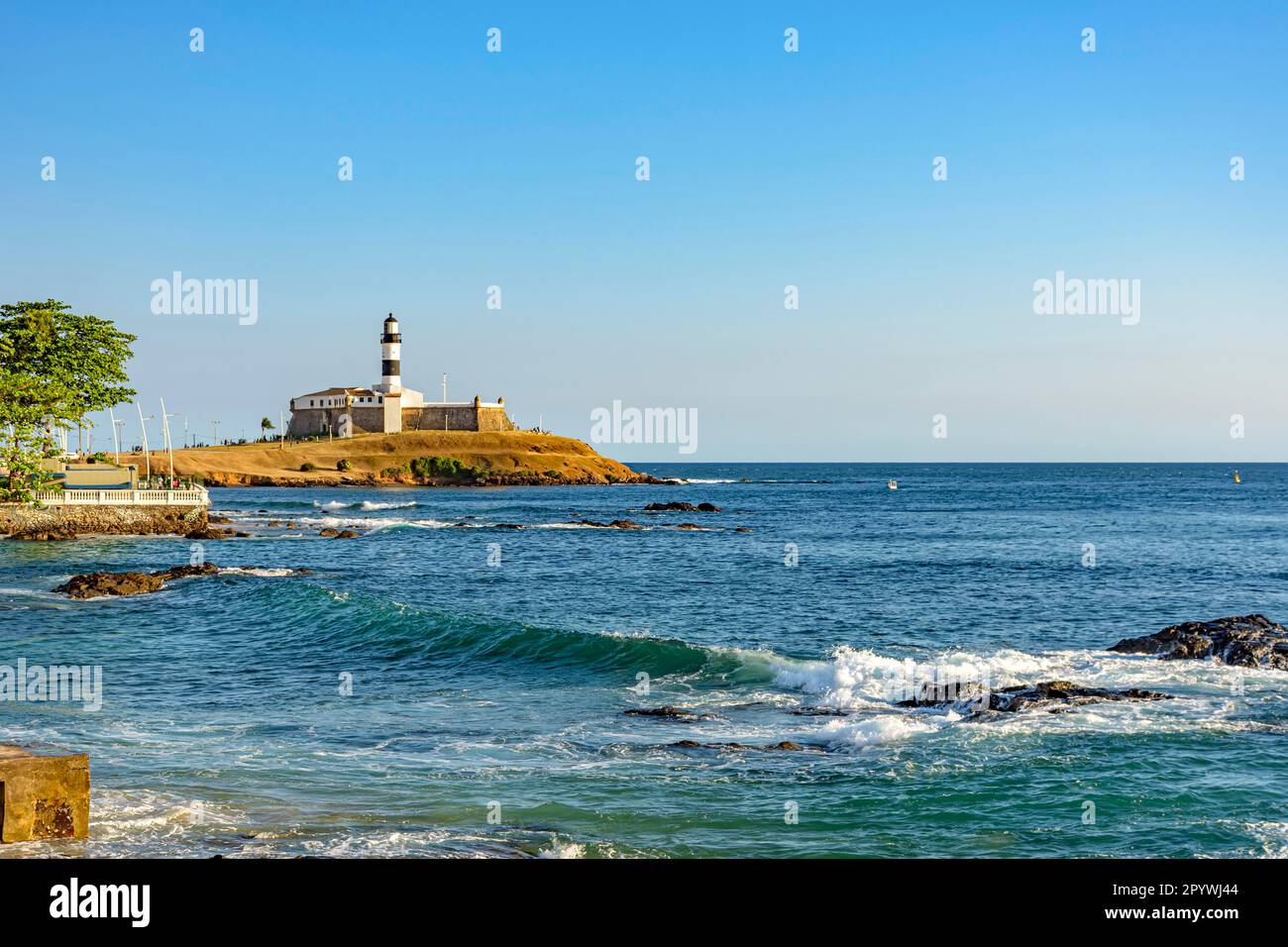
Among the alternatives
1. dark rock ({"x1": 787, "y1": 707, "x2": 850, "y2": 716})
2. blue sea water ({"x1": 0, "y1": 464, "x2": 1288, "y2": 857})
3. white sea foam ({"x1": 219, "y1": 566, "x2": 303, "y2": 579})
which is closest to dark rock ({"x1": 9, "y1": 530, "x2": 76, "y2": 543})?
blue sea water ({"x1": 0, "y1": 464, "x2": 1288, "y2": 857})

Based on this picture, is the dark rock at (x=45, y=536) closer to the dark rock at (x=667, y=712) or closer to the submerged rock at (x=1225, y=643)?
the dark rock at (x=667, y=712)

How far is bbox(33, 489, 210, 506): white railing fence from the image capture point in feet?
192

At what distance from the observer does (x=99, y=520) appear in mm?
60156

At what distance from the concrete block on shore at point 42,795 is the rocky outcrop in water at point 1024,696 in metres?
13.8

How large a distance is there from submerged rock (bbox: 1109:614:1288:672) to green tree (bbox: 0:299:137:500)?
175 ft

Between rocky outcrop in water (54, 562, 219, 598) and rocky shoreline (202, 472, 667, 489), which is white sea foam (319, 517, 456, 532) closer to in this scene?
rocky outcrop in water (54, 562, 219, 598)

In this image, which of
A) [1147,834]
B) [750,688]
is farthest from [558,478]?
[1147,834]

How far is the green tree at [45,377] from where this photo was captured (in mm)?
56656

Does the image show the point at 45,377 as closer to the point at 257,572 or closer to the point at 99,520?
the point at 99,520

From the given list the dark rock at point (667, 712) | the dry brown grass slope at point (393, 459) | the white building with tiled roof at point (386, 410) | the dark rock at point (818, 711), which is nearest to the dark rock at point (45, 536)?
the dark rock at point (667, 712)

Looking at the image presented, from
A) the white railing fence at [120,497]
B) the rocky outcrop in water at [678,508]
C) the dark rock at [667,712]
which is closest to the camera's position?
the dark rock at [667,712]

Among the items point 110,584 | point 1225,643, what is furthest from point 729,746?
point 110,584
